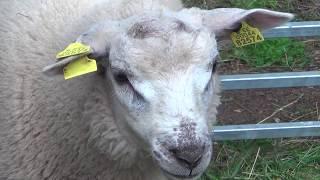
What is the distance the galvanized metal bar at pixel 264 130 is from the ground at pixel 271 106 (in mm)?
116

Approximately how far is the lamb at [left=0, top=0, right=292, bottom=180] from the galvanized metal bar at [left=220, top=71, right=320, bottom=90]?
87 centimetres

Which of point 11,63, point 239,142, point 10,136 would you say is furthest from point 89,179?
point 239,142

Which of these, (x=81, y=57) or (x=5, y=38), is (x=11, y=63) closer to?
(x=5, y=38)

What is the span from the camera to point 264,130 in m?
3.76

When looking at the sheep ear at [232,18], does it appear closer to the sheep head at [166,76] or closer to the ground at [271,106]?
the sheep head at [166,76]

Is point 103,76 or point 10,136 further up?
point 103,76

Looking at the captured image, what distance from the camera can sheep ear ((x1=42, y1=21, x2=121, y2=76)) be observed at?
2562 millimetres

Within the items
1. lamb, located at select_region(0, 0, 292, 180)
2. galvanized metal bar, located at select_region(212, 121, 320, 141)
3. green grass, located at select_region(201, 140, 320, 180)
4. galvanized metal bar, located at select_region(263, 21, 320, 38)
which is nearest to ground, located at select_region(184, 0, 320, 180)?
green grass, located at select_region(201, 140, 320, 180)

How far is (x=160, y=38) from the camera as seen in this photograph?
98.1 inches

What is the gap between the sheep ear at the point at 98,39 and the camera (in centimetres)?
256

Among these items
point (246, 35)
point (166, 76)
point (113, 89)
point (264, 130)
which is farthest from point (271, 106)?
point (166, 76)

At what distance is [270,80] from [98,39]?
1362 millimetres

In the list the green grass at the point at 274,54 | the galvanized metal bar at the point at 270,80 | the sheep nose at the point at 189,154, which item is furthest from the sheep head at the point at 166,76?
the green grass at the point at 274,54

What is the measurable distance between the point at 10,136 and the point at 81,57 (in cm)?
58
